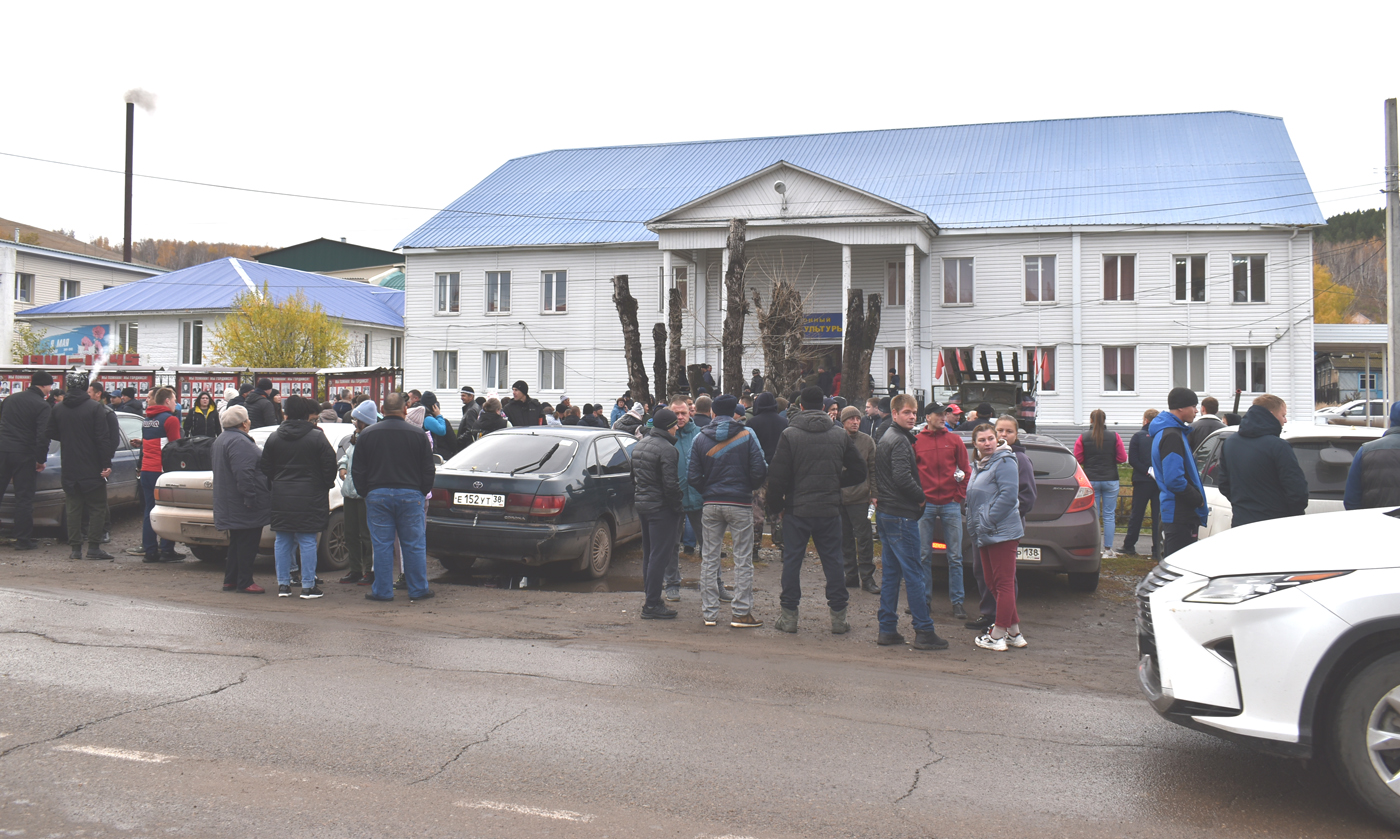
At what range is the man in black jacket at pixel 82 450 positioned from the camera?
1080cm

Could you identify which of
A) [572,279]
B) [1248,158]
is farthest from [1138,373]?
[572,279]

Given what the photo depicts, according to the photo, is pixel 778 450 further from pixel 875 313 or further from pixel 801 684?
pixel 875 313

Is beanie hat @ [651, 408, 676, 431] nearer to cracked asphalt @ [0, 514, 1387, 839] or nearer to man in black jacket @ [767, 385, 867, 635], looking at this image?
man in black jacket @ [767, 385, 867, 635]

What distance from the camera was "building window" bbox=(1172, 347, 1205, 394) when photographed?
32625mm

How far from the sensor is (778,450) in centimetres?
773

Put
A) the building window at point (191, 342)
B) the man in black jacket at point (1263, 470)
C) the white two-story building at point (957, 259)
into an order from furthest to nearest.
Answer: the building window at point (191, 342)
the white two-story building at point (957, 259)
the man in black jacket at point (1263, 470)

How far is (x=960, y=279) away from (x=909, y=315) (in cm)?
294

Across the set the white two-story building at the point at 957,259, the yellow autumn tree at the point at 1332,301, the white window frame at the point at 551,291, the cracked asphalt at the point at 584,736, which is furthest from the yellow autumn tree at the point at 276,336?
the yellow autumn tree at the point at 1332,301

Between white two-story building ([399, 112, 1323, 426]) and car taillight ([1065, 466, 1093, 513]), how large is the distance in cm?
1952

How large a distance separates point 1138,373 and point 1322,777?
101 feet

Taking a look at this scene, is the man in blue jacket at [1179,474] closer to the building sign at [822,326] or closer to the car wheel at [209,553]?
the car wheel at [209,553]

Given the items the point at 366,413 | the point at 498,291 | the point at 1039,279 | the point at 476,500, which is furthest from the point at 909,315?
the point at 476,500

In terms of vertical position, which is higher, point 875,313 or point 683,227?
point 683,227

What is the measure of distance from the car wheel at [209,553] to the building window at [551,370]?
27.0 meters
